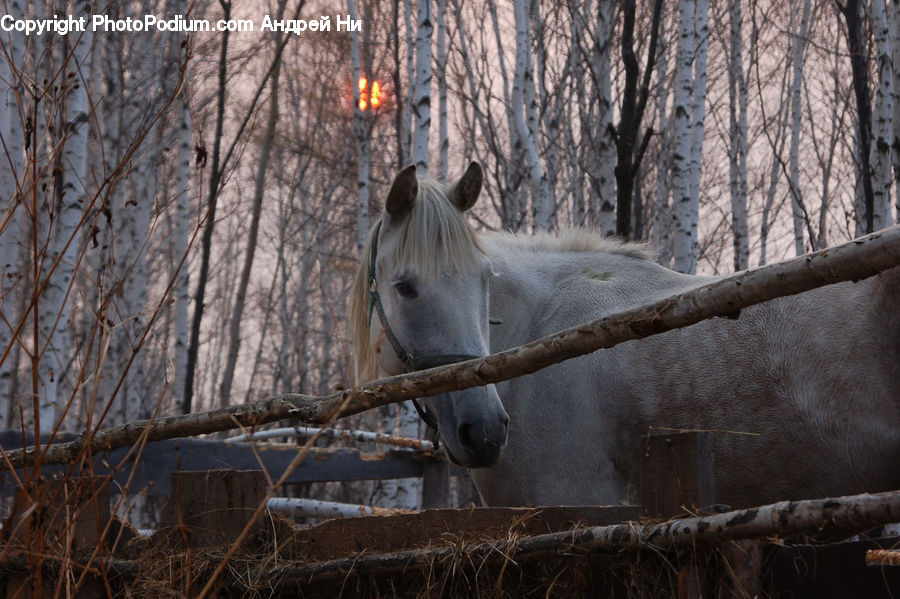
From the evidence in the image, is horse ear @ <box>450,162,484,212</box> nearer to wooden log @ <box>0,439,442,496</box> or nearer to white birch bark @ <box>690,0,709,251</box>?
wooden log @ <box>0,439,442,496</box>

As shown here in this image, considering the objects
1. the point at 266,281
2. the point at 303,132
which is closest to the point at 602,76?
the point at 303,132

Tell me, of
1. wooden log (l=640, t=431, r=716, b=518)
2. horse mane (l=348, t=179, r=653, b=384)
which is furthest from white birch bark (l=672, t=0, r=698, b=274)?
wooden log (l=640, t=431, r=716, b=518)

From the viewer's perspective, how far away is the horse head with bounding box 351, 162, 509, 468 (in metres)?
3.36

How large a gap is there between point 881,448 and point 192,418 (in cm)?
247

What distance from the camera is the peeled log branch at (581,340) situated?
5.73 feet

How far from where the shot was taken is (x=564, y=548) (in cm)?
228

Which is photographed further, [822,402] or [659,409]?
[659,409]

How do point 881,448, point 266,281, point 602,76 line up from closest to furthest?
point 881,448 < point 602,76 < point 266,281

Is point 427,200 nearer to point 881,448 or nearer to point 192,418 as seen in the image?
point 192,418

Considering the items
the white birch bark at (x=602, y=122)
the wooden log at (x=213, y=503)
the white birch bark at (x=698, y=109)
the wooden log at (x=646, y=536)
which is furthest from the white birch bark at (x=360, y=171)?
the wooden log at (x=646, y=536)

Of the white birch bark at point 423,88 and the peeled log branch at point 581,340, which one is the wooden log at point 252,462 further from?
the white birch bark at point 423,88

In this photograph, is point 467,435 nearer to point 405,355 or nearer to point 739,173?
point 405,355

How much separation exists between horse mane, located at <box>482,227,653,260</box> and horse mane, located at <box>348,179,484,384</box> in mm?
674

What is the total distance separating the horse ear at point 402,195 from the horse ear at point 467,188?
0.24 m
